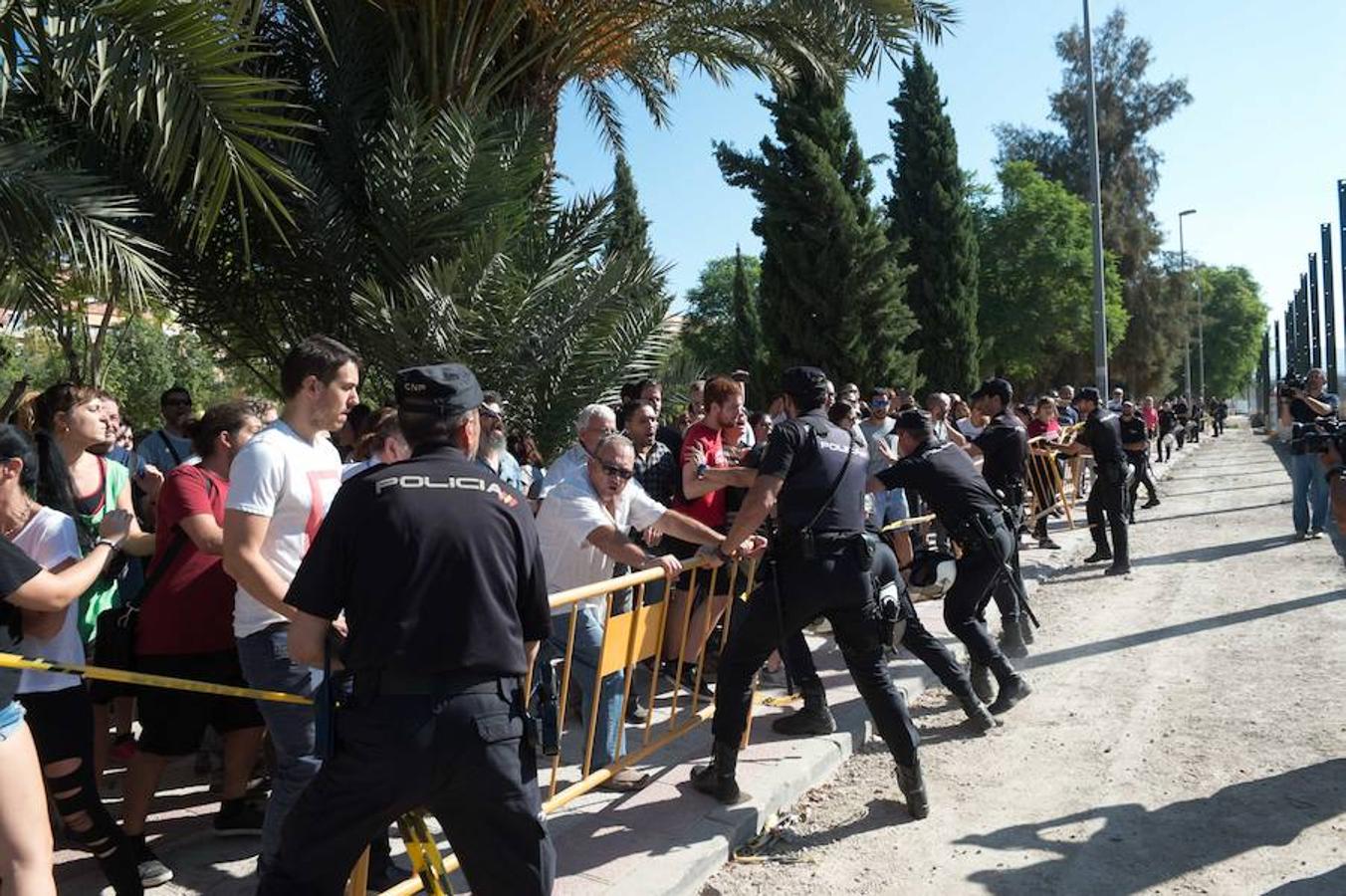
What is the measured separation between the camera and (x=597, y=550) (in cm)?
453

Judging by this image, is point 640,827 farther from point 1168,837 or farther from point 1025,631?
point 1025,631

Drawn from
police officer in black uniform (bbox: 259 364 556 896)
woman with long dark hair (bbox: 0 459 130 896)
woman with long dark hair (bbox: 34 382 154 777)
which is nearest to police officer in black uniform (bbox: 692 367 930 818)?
police officer in black uniform (bbox: 259 364 556 896)

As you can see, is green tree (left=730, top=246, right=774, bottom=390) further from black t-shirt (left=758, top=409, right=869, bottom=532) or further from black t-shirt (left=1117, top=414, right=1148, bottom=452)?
black t-shirt (left=758, top=409, right=869, bottom=532)

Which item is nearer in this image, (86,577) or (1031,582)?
(86,577)

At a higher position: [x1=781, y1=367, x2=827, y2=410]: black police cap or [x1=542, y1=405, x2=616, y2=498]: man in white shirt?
[x1=781, y1=367, x2=827, y2=410]: black police cap

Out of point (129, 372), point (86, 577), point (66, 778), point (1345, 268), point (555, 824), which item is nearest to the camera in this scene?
point (86, 577)

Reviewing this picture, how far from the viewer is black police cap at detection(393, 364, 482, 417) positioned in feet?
8.44

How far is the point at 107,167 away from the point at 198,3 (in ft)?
10.7

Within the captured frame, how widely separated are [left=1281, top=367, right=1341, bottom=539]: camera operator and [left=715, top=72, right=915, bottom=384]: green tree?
42.4 ft

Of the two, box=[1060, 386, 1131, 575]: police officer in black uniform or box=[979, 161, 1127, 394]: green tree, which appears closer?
box=[1060, 386, 1131, 575]: police officer in black uniform

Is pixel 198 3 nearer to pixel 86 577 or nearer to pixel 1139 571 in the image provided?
pixel 86 577

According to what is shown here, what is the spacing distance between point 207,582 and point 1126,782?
165 inches

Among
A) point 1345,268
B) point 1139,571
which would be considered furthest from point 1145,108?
point 1139,571

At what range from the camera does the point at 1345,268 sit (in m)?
18.8
